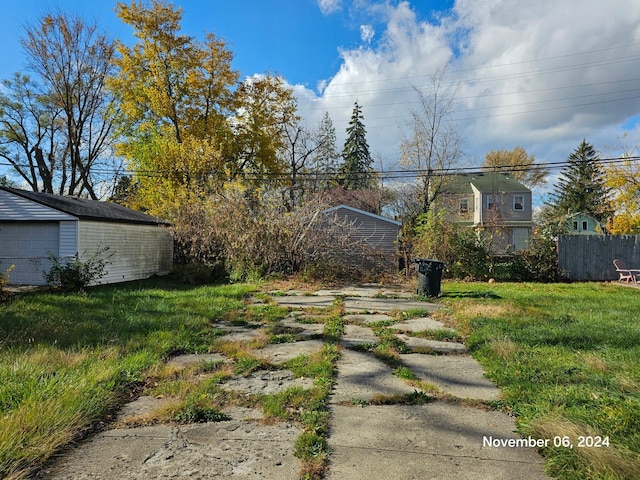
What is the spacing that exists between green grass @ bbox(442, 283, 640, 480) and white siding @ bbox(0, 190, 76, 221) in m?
12.8

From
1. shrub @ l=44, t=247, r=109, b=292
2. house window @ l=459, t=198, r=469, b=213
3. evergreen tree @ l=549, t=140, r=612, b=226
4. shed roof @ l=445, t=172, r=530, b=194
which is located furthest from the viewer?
evergreen tree @ l=549, t=140, r=612, b=226

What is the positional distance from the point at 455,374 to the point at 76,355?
4.34 m

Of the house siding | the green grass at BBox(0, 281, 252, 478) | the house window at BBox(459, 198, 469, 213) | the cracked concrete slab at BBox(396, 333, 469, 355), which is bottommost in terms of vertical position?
the cracked concrete slab at BBox(396, 333, 469, 355)

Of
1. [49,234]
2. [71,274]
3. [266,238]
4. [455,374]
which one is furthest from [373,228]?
[455,374]

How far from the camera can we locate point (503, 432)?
300cm

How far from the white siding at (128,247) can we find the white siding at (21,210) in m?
1.18

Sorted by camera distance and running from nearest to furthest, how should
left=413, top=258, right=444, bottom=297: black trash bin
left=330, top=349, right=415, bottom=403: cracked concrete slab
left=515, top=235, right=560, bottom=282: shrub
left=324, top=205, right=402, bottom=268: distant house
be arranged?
1. left=330, top=349, right=415, bottom=403: cracked concrete slab
2. left=413, top=258, right=444, bottom=297: black trash bin
3. left=515, top=235, right=560, bottom=282: shrub
4. left=324, top=205, right=402, bottom=268: distant house

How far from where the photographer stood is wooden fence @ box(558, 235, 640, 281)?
49.2ft

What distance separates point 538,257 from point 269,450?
15.1m

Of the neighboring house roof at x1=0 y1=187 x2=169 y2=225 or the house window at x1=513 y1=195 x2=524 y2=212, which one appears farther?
the house window at x1=513 y1=195 x2=524 y2=212

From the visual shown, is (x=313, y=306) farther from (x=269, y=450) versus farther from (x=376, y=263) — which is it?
(x=376, y=263)

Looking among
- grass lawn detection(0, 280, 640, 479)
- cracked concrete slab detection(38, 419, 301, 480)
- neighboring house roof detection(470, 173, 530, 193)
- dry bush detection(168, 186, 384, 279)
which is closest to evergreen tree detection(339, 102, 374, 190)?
neighboring house roof detection(470, 173, 530, 193)

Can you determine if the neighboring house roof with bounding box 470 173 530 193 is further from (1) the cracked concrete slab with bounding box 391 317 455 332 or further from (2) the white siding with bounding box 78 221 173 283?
(1) the cracked concrete slab with bounding box 391 317 455 332

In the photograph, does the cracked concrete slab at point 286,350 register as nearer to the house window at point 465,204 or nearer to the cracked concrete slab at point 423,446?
the cracked concrete slab at point 423,446
